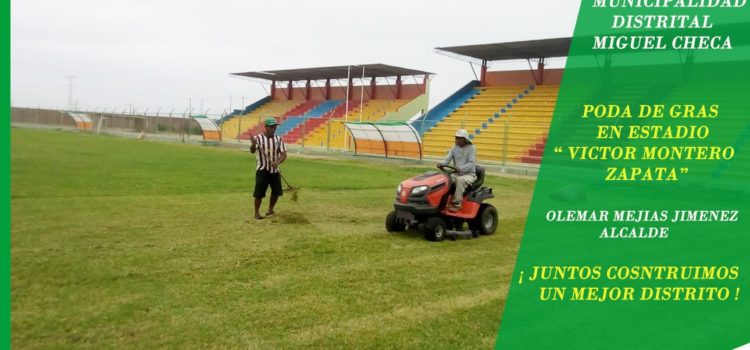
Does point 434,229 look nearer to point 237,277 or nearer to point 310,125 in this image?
point 237,277

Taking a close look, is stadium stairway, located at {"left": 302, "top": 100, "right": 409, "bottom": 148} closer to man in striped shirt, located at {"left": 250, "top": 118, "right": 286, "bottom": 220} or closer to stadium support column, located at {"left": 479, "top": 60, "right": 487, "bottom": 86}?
stadium support column, located at {"left": 479, "top": 60, "right": 487, "bottom": 86}

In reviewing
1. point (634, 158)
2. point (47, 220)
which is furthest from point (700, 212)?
→ point (47, 220)

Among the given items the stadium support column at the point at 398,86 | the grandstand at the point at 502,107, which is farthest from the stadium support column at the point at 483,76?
the stadium support column at the point at 398,86

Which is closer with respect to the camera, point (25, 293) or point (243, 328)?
point (243, 328)

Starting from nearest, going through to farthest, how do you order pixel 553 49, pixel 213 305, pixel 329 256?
pixel 213 305 → pixel 329 256 → pixel 553 49

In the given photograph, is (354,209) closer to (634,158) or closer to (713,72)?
(634,158)

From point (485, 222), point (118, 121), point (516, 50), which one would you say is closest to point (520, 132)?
point (516, 50)

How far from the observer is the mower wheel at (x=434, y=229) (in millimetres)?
7793

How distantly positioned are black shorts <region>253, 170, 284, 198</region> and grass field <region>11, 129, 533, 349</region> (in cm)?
45

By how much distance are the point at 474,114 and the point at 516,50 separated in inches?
163

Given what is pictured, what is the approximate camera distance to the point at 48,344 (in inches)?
152

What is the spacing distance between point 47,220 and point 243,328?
5.28m

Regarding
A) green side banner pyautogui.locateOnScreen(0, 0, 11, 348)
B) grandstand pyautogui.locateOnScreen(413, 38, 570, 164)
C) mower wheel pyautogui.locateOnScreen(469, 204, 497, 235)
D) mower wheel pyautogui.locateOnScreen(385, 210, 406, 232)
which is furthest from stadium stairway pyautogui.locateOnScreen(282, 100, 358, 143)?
green side banner pyautogui.locateOnScreen(0, 0, 11, 348)

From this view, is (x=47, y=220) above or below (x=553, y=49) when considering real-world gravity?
below
